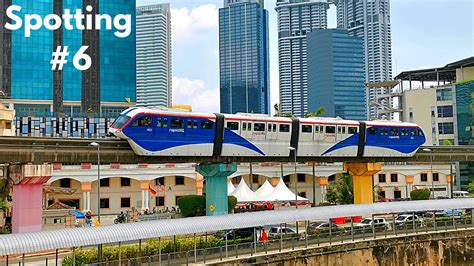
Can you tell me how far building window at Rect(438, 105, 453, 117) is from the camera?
94.7 metres

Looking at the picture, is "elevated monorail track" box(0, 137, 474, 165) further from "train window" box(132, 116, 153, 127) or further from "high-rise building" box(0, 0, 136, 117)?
"high-rise building" box(0, 0, 136, 117)

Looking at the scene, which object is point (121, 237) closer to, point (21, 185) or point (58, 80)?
point (21, 185)

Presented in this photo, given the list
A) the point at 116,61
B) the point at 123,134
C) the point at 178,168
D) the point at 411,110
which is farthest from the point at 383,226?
the point at 116,61

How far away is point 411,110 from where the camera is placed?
333ft

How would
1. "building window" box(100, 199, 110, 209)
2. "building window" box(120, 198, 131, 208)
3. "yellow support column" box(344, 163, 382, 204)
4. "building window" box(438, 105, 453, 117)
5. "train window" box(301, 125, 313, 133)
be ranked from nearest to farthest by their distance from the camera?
"train window" box(301, 125, 313, 133) → "yellow support column" box(344, 163, 382, 204) → "building window" box(100, 199, 110, 209) → "building window" box(120, 198, 131, 208) → "building window" box(438, 105, 453, 117)

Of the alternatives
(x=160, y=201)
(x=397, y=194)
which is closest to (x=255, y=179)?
(x=160, y=201)

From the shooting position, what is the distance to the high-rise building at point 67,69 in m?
113

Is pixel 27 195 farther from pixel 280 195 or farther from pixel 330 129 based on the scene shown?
pixel 280 195

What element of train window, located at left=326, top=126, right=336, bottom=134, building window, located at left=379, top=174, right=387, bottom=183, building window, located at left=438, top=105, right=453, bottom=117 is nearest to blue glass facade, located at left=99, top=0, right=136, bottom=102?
building window, located at left=379, top=174, right=387, bottom=183

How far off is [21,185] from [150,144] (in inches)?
356

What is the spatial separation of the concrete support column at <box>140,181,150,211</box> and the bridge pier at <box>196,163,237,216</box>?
23872 millimetres

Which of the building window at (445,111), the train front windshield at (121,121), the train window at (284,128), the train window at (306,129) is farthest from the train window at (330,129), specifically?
the building window at (445,111)

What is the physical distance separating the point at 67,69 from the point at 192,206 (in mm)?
75262

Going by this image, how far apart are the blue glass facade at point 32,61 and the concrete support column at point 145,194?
55.3 metres
